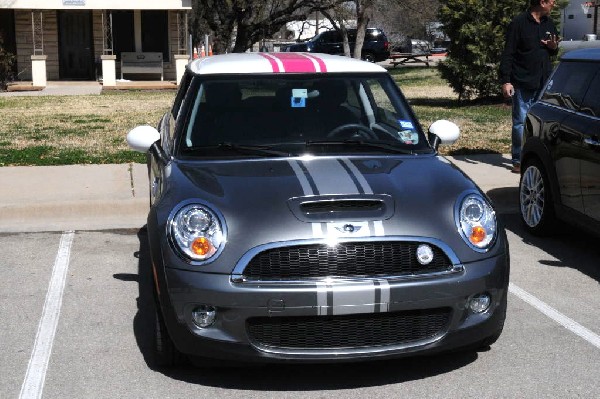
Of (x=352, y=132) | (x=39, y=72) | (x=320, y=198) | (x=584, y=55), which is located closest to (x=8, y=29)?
(x=39, y=72)

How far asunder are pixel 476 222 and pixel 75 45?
26843 mm

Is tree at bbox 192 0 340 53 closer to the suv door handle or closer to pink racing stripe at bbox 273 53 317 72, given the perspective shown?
the suv door handle

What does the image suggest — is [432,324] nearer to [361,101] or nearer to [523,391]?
[523,391]

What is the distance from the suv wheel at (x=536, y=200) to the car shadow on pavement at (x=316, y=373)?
112 inches

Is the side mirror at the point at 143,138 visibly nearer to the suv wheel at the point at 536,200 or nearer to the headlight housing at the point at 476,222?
the headlight housing at the point at 476,222

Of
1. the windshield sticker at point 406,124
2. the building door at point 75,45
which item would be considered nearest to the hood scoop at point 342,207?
the windshield sticker at point 406,124

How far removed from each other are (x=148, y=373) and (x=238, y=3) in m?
28.1

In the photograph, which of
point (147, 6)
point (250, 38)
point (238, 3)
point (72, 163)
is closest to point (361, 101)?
point (72, 163)

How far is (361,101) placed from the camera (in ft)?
19.4

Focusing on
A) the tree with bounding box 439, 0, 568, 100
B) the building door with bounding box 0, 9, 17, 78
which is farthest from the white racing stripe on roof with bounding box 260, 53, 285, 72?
the building door with bounding box 0, 9, 17, 78

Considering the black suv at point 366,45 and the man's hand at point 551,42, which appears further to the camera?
the black suv at point 366,45

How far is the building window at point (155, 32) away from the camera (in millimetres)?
29594

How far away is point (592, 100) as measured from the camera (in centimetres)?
685

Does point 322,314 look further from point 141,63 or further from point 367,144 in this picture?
point 141,63
